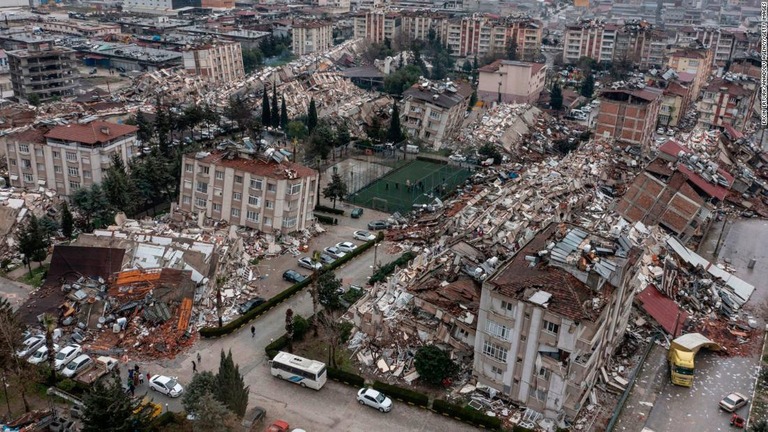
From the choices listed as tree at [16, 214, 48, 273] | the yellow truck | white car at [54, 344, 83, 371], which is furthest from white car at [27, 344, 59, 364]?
the yellow truck

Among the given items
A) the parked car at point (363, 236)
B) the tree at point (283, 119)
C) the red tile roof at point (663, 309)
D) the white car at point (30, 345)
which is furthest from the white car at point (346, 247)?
the tree at point (283, 119)

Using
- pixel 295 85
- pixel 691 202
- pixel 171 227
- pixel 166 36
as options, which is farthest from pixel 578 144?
pixel 166 36

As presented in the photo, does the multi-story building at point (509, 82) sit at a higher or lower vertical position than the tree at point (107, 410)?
higher

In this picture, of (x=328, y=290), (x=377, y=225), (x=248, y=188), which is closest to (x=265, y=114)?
(x=377, y=225)

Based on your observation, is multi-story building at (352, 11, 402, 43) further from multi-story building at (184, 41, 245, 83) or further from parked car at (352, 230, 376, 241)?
parked car at (352, 230, 376, 241)

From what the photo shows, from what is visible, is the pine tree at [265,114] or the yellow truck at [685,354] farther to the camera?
the pine tree at [265,114]

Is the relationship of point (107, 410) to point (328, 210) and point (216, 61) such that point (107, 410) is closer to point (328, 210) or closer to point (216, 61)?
point (328, 210)

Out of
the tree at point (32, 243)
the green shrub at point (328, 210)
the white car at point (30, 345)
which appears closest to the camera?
the white car at point (30, 345)

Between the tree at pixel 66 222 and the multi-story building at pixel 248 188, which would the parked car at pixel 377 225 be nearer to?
the multi-story building at pixel 248 188
